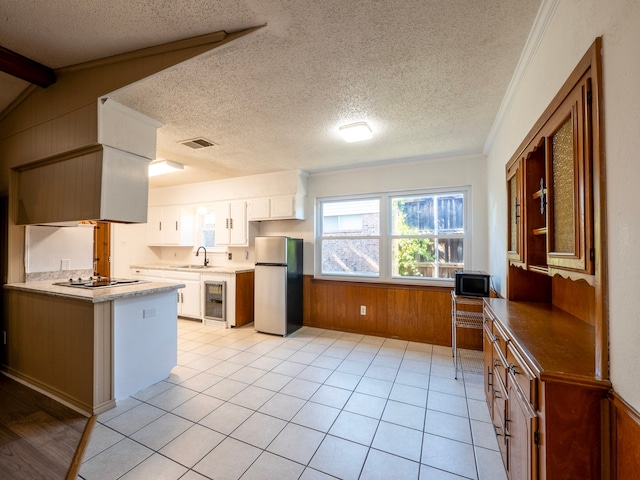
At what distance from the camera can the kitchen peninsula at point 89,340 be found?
7.22 ft

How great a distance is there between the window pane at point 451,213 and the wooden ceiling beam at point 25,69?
4.34 metres

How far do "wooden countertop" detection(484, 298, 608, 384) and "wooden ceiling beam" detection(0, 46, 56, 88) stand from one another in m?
3.69

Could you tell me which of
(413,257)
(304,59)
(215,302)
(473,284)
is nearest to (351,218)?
(413,257)

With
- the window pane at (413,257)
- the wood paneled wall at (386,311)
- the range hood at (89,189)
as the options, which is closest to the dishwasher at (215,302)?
the wood paneled wall at (386,311)

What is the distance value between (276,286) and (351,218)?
1.57 m

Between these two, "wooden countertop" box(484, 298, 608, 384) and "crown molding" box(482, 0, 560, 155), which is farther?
"crown molding" box(482, 0, 560, 155)

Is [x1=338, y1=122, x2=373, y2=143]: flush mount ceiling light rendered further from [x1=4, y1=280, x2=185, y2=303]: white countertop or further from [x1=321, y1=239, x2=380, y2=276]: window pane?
[x1=4, y1=280, x2=185, y2=303]: white countertop

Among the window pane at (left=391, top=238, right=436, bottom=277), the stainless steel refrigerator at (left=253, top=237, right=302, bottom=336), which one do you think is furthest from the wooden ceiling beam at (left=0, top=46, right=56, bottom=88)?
the window pane at (left=391, top=238, right=436, bottom=277)

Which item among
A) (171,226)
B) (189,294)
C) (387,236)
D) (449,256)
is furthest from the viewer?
(171,226)

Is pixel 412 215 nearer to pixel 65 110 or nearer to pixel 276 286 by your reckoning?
pixel 276 286

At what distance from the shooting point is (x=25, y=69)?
86.1 inches

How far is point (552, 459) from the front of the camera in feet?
3.20

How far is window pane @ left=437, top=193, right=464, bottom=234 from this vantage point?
376 centimetres

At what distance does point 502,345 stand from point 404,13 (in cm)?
193
